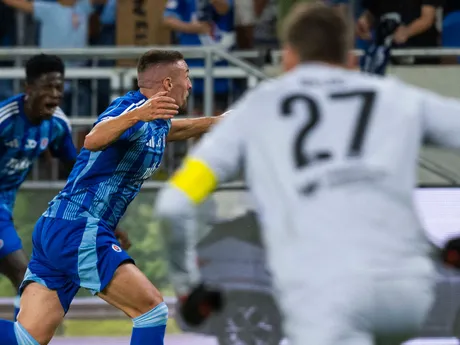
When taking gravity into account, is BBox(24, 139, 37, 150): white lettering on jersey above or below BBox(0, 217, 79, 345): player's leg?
above

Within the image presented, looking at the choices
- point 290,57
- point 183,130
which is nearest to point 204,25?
point 183,130

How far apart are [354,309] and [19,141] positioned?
226 inches

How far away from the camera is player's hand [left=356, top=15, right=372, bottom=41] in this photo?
11.9 metres

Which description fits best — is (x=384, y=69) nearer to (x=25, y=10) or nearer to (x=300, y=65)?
(x=25, y=10)

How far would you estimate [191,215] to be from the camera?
404 centimetres

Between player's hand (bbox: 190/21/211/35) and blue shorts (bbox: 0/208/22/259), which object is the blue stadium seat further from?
blue shorts (bbox: 0/208/22/259)

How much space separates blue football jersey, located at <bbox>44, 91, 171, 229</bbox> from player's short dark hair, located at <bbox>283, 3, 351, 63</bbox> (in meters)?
2.51

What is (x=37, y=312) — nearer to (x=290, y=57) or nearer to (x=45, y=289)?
(x=45, y=289)

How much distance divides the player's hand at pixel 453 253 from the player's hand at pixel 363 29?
312 inches

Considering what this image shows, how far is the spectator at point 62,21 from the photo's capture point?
1178cm

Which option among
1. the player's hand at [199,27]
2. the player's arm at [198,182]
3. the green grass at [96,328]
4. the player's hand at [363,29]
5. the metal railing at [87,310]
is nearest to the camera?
the player's arm at [198,182]

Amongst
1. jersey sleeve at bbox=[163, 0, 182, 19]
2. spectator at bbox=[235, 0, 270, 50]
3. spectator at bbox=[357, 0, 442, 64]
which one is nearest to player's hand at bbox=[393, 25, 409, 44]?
spectator at bbox=[357, 0, 442, 64]

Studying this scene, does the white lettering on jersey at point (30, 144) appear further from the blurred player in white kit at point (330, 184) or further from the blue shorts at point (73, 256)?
the blurred player in white kit at point (330, 184)

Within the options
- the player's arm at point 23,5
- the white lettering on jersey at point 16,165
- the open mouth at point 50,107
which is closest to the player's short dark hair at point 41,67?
the open mouth at point 50,107
